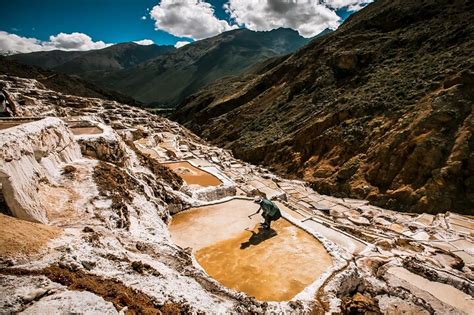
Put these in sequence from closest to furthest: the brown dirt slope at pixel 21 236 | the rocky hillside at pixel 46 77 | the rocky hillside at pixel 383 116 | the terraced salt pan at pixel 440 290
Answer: the brown dirt slope at pixel 21 236 < the terraced salt pan at pixel 440 290 < the rocky hillside at pixel 383 116 < the rocky hillside at pixel 46 77

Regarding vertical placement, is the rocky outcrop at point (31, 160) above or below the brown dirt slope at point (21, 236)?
above

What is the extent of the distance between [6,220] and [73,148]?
→ 5.78 m

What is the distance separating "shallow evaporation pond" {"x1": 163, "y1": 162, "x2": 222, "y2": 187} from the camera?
16.0 m

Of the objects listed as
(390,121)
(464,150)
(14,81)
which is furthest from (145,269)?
(14,81)

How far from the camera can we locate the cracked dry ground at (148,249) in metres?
4.54

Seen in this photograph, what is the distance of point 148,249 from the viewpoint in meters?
6.91

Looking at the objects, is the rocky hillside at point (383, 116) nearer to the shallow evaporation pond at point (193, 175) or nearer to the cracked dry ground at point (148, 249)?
the cracked dry ground at point (148, 249)

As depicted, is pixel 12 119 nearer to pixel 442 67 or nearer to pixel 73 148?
pixel 73 148

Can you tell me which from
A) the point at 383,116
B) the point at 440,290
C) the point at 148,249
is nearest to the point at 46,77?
the point at 383,116

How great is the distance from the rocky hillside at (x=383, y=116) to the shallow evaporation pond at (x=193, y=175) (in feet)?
59.7

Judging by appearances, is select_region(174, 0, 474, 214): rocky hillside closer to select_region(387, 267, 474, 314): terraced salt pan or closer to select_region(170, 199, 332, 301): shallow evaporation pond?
select_region(387, 267, 474, 314): terraced salt pan

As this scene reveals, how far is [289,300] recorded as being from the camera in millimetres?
6594

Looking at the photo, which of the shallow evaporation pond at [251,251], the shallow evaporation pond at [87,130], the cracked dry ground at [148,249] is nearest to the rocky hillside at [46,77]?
the shallow evaporation pond at [87,130]

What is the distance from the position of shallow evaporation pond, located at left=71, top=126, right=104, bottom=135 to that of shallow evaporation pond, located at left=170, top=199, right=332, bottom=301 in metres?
5.76
